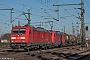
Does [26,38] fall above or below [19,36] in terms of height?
below

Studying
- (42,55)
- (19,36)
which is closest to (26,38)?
(19,36)

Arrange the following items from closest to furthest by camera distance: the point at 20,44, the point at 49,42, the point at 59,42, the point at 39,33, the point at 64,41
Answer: the point at 20,44
the point at 39,33
the point at 49,42
the point at 59,42
the point at 64,41

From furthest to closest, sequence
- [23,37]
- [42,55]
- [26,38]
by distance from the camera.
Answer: [23,37], [26,38], [42,55]

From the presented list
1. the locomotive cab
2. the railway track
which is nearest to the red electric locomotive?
the locomotive cab

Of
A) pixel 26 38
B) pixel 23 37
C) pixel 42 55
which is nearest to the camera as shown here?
→ pixel 42 55

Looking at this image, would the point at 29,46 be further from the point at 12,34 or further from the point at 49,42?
the point at 49,42

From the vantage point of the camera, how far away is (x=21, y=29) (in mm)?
31188

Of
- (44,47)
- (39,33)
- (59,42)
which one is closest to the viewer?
(39,33)

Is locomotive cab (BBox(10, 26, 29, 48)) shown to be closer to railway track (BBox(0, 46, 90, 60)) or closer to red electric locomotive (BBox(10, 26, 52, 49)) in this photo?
red electric locomotive (BBox(10, 26, 52, 49))

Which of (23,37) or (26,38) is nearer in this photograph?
(26,38)

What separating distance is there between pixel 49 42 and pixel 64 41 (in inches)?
602

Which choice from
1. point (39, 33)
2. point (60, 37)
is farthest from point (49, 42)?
point (60, 37)

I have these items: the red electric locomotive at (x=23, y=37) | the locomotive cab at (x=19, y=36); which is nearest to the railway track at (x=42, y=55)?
the red electric locomotive at (x=23, y=37)

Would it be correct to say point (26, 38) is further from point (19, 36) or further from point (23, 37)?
point (19, 36)
